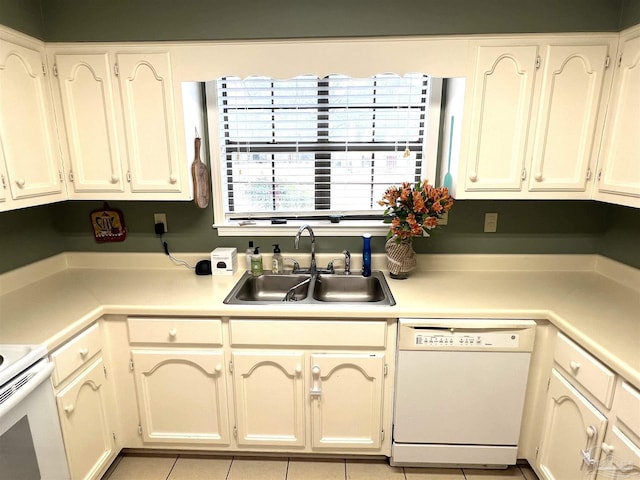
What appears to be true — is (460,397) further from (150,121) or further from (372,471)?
(150,121)

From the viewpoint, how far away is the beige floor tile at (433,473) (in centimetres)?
183

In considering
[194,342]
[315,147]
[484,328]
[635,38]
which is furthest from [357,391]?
[635,38]

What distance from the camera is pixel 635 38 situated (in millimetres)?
1602

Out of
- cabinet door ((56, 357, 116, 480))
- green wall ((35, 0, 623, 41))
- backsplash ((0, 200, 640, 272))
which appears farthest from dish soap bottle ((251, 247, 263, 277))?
green wall ((35, 0, 623, 41))

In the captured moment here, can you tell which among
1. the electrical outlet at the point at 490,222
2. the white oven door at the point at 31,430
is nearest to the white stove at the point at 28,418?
the white oven door at the point at 31,430

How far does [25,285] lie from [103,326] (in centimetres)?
63

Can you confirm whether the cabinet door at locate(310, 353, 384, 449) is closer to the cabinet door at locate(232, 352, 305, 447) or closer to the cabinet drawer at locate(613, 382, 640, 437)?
the cabinet door at locate(232, 352, 305, 447)

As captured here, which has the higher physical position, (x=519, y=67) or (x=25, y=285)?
(x=519, y=67)

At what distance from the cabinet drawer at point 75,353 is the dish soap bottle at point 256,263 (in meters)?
0.81

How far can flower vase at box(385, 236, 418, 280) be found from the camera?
1985mm

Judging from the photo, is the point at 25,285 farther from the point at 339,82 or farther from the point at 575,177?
the point at 575,177

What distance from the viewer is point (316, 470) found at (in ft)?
6.16

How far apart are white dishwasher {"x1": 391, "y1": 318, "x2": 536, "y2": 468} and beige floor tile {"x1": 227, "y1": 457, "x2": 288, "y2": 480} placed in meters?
0.59

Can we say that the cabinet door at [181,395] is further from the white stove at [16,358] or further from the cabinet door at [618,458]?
the cabinet door at [618,458]
